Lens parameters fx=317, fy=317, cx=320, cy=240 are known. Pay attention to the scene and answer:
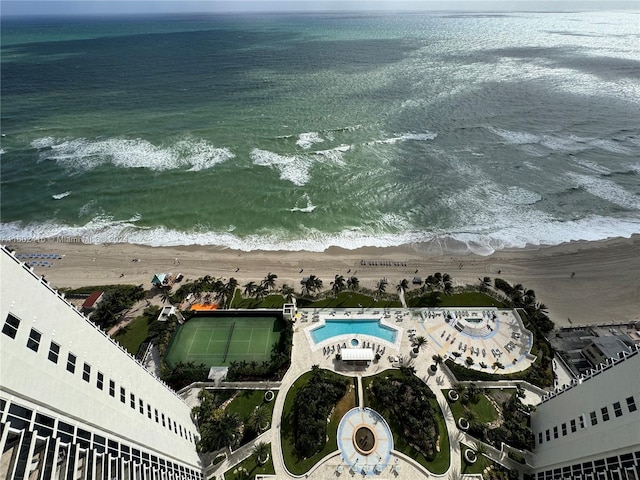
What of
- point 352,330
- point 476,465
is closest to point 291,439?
point 352,330

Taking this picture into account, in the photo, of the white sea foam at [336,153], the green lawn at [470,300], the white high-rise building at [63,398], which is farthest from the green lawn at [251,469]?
the white sea foam at [336,153]

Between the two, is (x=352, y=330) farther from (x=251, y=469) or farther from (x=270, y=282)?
(x=251, y=469)

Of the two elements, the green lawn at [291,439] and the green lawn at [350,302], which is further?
the green lawn at [350,302]

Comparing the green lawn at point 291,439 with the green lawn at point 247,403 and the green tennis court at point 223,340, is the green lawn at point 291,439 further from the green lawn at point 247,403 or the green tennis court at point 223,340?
the green tennis court at point 223,340

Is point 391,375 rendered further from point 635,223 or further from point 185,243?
point 635,223

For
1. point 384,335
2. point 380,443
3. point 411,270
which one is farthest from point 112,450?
point 411,270

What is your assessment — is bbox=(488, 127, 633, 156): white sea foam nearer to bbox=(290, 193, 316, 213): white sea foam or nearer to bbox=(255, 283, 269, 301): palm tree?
bbox=(290, 193, 316, 213): white sea foam
